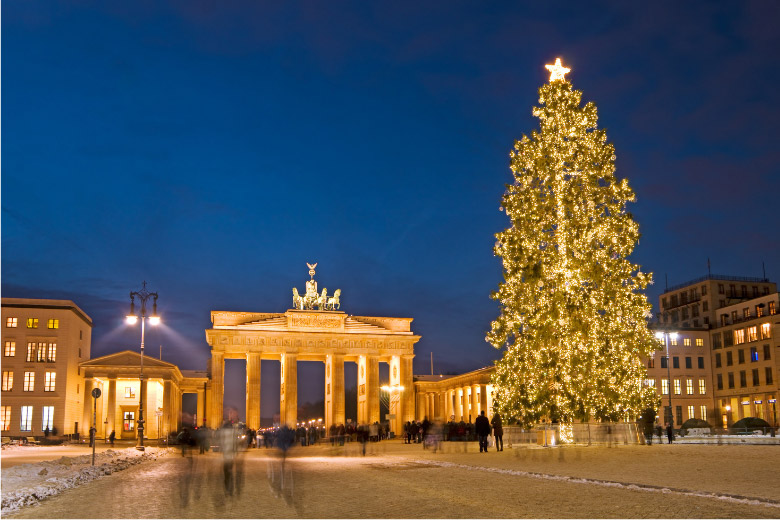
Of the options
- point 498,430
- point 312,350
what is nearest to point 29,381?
point 312,350

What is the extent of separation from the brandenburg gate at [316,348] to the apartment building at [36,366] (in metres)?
17.1

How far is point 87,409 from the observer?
263 ft

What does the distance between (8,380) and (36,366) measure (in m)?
2.59

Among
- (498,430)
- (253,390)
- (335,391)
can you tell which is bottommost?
(498,430)

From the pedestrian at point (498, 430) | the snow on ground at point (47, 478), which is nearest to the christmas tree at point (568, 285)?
the pedestrian at point (498, 430)

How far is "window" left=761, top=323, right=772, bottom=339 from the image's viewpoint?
87.1m

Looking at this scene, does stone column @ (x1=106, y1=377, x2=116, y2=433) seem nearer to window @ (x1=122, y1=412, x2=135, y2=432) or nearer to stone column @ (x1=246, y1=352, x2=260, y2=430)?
window @ (x1=122, y1=412, x2=135, y2=432)

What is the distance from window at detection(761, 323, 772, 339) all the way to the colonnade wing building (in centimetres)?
3928

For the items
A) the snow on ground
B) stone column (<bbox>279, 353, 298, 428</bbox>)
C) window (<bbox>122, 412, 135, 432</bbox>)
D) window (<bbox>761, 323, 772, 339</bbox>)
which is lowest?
window (<bbox>122, 412, 135, 432</bbox>)

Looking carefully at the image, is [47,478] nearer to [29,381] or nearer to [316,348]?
[29,381]

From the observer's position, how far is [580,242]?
3744 cm

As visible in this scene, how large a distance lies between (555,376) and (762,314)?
64.2 meters

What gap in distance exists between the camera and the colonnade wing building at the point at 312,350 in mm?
87500

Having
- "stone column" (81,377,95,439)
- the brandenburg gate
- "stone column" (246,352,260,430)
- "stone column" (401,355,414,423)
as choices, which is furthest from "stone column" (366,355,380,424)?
"stone column" (81,377,95,439)
